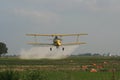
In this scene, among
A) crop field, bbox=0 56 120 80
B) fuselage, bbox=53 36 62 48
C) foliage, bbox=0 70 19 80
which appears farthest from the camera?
fuselage, bbox=53 36 62 48

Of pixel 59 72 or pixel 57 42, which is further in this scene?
pixel 57 42

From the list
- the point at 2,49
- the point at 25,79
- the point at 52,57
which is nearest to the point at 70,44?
the point at 52,57

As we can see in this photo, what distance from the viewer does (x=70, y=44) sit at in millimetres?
98812

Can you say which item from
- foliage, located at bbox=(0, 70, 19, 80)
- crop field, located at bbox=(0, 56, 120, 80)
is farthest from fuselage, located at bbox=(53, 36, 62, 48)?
foliage, located at bbox=(0, 70, 19, 80)

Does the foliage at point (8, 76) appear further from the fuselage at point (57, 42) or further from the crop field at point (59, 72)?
the fuselage at point (57, 42)

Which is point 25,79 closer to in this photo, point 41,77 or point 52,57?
point 41,77

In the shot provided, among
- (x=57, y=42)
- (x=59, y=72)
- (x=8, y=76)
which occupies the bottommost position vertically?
(x=59, y=72)

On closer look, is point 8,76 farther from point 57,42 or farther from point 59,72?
point 57,42

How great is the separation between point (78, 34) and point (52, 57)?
51.7 ft

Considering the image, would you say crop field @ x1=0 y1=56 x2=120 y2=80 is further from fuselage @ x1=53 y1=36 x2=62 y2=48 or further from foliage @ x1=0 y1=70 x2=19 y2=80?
fuselage @ x1=53 y1=36 x2=62 y2=48

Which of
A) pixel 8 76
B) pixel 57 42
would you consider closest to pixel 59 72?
pixel 8 76

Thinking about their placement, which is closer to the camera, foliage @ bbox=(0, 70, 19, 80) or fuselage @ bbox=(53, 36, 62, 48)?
foliage @ bbox=(0, 70, 19, 80)

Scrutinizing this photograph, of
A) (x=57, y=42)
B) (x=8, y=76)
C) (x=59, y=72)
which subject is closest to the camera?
(x=8, y=76)

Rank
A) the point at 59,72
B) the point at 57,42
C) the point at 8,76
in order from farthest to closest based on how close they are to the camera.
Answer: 1. the point at 57,42
2. the point at 59,72
3. the point at 8,76
